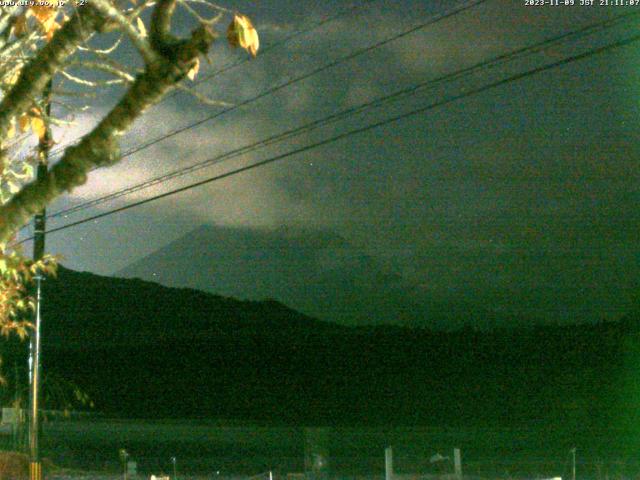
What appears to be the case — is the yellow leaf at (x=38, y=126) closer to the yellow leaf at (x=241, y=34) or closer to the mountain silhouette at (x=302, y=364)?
the yellow leaf at (x=241, y=34)

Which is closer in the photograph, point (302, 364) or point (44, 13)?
point (44, 13)

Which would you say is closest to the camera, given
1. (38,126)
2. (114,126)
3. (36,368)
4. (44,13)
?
(114,126)

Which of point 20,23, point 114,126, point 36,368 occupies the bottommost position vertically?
point 114,126

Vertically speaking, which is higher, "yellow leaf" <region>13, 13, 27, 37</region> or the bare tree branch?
"yellow leaf" <region>13, 13, 27, 37</region>

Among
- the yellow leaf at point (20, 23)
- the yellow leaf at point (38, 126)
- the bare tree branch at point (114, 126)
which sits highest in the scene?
the yellow leaf at point (20, 23)

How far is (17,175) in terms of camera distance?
8.71 m

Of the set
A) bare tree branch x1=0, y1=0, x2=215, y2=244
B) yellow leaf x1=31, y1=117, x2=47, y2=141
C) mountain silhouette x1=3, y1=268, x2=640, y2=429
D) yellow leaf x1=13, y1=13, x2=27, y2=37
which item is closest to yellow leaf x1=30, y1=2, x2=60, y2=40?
yellow leaf x1=13, y1=13, x2=27, y2=37

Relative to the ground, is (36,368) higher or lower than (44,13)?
lower

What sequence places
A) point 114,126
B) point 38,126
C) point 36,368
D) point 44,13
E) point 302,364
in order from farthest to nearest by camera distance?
1. point 302,364
2. point 36,368
3. point 38,126
4. point 44,13
5. point 114,126

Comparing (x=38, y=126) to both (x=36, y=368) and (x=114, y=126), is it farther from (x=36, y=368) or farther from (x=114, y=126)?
(x=36, y=368)

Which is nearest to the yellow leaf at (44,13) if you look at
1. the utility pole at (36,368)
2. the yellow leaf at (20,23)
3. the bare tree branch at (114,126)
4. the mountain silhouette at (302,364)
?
the yellow leaf at (20,23)

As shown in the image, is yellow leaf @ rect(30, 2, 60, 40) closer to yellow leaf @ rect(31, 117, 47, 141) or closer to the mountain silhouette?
yellow leaf @ rect(31, 117, 47, 141)

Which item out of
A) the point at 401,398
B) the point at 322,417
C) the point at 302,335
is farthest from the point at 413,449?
the point at 302,335

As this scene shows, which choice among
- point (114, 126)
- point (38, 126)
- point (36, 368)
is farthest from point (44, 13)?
point (36, 368)
